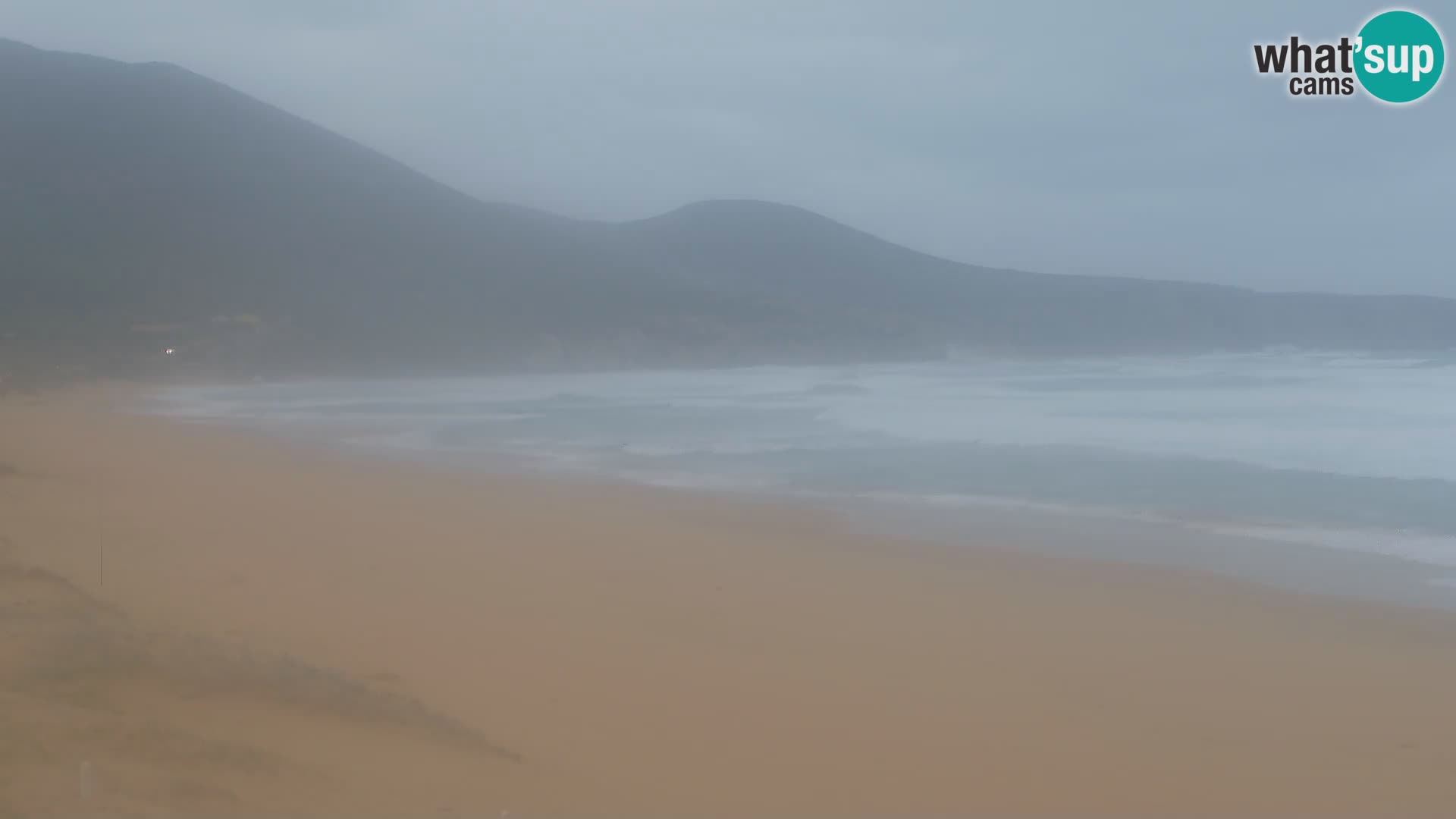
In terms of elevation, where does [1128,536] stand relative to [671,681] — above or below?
below

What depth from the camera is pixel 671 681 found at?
500 centimetres

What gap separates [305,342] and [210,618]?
4636 centimetres

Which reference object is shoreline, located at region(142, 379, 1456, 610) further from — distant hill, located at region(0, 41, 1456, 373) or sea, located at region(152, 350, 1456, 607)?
distant hill, located at region(0, 41, 1456, 373)

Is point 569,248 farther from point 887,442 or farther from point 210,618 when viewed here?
point 210,618

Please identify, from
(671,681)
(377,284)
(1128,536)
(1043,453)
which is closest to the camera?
(671,681)

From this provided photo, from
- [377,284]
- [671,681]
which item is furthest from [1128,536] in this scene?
[377,284]

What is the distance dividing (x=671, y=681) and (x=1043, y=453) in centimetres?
1110

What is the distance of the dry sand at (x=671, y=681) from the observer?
3771 millimetres

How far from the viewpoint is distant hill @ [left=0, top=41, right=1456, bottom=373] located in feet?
157

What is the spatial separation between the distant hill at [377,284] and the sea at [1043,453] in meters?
16.0

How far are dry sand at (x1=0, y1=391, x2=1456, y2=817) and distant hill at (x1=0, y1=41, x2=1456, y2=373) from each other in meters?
38.4

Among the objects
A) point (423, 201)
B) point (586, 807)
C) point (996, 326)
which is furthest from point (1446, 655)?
point (996, 326)

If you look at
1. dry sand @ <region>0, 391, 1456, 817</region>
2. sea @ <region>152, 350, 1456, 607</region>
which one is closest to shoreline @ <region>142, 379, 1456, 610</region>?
sea @ <region>152, 350, 1456, 607</region>

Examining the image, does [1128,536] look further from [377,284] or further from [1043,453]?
[377,284]
